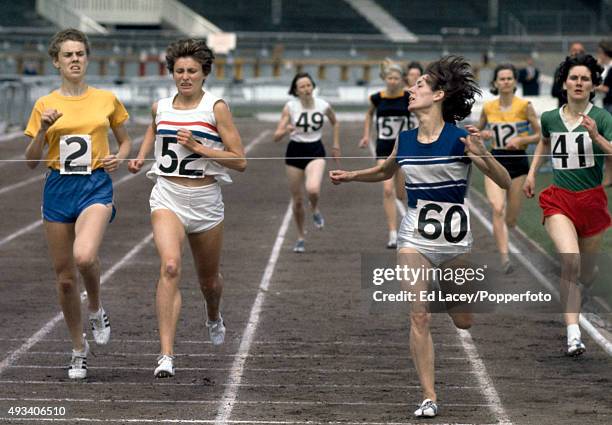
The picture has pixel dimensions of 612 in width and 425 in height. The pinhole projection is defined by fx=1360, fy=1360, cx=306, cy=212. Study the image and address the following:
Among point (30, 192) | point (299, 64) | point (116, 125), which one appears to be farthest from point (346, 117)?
point (116, 125)

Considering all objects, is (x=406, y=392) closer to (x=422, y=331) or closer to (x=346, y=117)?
(x=422, y=331)

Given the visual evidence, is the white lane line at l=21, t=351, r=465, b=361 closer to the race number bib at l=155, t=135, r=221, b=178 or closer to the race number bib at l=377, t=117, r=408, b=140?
the race number bib at l=155, t=135, r=221, b=178

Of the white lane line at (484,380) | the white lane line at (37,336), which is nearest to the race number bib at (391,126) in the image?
the white lane line at (37,336)

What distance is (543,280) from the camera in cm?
1234

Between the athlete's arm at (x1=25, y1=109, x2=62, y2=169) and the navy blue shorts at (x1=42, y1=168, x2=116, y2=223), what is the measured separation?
0.53 feet

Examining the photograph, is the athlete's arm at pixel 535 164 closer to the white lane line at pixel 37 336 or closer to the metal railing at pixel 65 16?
the white lane line at pixel 37 336

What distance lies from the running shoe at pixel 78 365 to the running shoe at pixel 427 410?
216cm

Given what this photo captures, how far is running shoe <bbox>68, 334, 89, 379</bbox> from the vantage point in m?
8.12

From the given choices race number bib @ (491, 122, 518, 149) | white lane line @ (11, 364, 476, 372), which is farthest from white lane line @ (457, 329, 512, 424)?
race number bib @ (491, 122, 518, 149)

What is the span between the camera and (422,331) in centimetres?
726

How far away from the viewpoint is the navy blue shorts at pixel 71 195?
26.8 ft

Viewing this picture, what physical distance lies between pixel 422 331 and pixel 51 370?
2.49 m

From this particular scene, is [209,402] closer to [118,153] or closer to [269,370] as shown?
[269,370]

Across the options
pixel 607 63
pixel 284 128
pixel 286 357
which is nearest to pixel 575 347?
pixel 286 357
